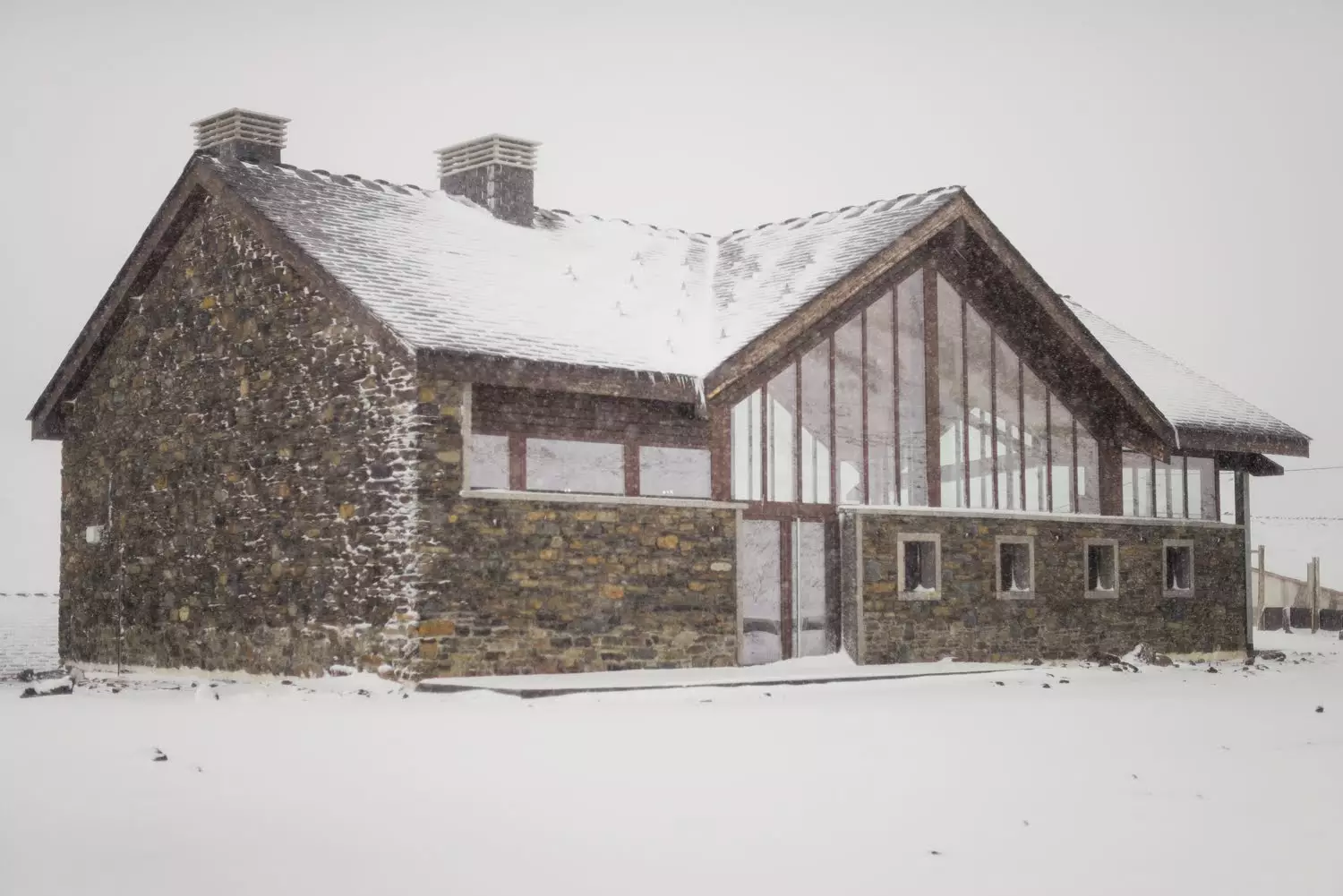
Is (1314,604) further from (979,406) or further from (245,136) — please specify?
(245,136)

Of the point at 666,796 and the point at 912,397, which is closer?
the point at 666,796

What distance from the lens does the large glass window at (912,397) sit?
25.1 metres

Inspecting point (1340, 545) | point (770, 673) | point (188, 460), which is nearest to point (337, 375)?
point (188, 460)

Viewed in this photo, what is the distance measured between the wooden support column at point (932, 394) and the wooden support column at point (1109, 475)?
3.41 m

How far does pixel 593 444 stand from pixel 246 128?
23.6 feet

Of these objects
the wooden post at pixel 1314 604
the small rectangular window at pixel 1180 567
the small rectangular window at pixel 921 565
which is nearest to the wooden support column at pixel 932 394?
the small rectangular window at pixel 921 565

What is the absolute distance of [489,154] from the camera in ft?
88.4

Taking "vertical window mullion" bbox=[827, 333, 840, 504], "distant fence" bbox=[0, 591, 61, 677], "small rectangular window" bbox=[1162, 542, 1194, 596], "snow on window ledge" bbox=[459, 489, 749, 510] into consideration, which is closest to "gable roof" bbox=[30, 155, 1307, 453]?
"vertical window mullion" bbox=[827, 333, 840, 504]

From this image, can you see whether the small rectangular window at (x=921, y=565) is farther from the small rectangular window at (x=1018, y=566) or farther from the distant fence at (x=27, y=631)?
the distant fence at (x=27, y=631)

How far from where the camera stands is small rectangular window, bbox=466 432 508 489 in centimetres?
2098

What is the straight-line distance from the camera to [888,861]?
9.09 meters

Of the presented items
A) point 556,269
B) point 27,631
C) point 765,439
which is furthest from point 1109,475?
point 27,631

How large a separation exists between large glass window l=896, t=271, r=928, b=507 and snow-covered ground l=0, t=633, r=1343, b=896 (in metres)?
6.40

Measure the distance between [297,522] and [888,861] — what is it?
13712 millimetres
